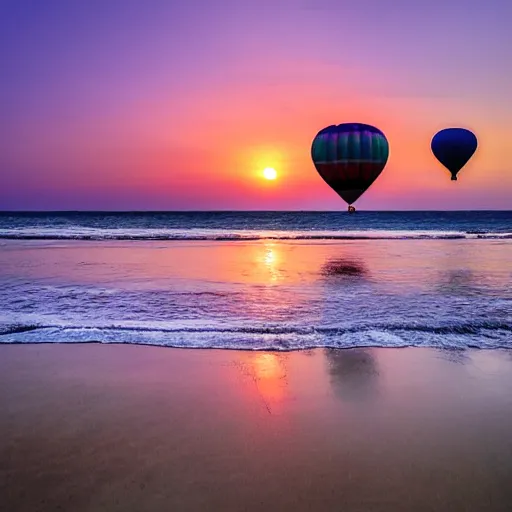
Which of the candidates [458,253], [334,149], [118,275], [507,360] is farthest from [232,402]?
[458,253]

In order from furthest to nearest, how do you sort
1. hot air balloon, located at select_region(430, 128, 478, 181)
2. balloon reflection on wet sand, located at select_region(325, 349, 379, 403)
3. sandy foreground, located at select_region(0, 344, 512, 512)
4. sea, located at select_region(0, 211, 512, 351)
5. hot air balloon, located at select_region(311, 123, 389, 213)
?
hot air balloon, located at select_region(430, 128, 478, 181)
hot air balloon, located at select_region(311, 123, 389, 213)
sea, located at select_region(0, 211, 512, 351)
balloon reflection on wet sand, located at select_region(325, 349, 379, 403)
sandy foreground, located at select_region(0, 344, 512, 512)

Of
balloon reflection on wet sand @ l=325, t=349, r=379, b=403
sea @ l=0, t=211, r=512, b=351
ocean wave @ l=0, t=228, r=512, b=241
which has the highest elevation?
balloon reflection on wet sand @ l=325, t=349, r=379, b=403

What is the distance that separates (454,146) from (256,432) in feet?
79.5

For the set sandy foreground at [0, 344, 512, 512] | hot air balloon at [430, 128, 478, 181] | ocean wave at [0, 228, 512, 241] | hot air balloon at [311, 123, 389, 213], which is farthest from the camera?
ocean wave at [0, 228, 512, 241]

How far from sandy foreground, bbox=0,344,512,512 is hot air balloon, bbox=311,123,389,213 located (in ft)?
47.2

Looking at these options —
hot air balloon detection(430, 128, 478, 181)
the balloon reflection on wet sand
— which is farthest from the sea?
hot air balloon detection(430, 128, 478, 181)

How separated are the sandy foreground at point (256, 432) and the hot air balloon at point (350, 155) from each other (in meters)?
14.4

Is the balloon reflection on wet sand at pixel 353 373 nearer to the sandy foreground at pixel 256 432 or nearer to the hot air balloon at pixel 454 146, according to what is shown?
the sandy foreground at pixel 256 432

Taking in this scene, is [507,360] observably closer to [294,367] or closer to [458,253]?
[294,367]

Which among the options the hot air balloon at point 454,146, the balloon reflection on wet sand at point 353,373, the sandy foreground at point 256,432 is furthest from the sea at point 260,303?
the hot air balloon at point 454,146

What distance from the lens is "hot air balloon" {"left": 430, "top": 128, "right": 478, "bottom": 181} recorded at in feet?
85.2

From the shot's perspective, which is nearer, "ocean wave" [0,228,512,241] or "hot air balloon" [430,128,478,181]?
"hot air balloon" [430,128,478,181]

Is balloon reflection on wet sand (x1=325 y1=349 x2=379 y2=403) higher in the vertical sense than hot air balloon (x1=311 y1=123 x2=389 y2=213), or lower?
lower

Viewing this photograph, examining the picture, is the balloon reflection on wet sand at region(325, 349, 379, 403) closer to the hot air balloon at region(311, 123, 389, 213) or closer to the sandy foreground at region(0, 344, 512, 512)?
the sandy foreground at region(0, 344, 512, 512)
